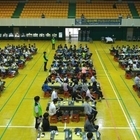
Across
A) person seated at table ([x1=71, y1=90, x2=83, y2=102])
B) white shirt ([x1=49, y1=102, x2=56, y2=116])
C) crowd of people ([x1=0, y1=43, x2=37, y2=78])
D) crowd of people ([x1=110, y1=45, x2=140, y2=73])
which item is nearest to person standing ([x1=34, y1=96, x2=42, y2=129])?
white shirt ([x1=49, y1=102, x2=56, y2=116])

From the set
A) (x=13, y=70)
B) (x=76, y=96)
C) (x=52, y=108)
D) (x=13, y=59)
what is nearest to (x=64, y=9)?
(x=13, y=59)

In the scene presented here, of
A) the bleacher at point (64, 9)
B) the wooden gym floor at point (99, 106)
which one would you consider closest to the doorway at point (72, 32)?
the bleacher at point (64, 9)

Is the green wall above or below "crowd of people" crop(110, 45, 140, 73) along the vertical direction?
above

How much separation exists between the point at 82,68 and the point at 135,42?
22112mm

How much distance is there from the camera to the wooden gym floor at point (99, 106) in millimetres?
12891

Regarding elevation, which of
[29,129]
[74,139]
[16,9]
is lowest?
[29,129]

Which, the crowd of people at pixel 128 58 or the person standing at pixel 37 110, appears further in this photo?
the crowd of people at pixel 128 58

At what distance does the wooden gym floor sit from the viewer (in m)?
12.9

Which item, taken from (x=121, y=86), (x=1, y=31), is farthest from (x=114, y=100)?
(x=1, y=31)

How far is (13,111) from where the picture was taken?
50.1 ft

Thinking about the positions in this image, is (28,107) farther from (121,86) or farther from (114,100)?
(121,86)

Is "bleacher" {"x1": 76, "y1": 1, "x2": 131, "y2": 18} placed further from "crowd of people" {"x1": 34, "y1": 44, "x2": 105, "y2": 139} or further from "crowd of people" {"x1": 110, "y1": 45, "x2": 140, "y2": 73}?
"crowd of people" {"x1": 34, "y1": 44, "x2": 105, "y2": 139}

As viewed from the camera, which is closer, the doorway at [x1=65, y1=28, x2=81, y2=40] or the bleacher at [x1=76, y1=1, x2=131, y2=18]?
the bleacher at [x1=76, y1=1, x2=131, y2=18]

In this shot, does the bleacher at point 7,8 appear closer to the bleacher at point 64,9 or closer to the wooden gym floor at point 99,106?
the bleacher at point 64,9
